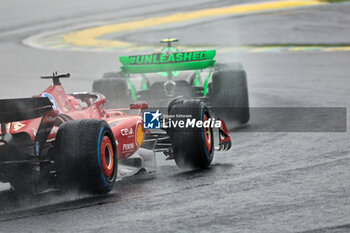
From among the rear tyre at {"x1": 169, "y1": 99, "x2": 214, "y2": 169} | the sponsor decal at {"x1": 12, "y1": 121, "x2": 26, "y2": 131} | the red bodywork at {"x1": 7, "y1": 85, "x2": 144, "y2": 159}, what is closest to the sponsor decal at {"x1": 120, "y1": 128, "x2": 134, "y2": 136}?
the red bodywork at {"x1": 7, "y1": 85, "x2": 144, "y2": 159}

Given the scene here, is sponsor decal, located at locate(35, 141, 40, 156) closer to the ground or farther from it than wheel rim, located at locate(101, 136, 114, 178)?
farther from it

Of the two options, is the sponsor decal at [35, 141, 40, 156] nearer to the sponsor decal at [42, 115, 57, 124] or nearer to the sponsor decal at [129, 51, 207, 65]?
the sponsor decal at [42, 115, 57, 124]

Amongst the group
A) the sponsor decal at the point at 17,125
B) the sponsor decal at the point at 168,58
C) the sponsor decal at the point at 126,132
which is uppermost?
the sponsor decal at the point at 17,125

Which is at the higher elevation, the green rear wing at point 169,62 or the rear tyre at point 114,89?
the green rear wing at point 169,62

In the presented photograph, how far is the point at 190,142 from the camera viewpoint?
7422 millimetres

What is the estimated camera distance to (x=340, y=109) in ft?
39.2

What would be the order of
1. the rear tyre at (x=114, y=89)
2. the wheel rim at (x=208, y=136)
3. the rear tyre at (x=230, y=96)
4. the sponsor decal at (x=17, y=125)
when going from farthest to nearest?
the rear tyre at (x=114, y=89) < the rear tyre at (x=230, y=96) < the wheel rim at (x=208, y=136) < the sponsor decal at (x=17, y=125)

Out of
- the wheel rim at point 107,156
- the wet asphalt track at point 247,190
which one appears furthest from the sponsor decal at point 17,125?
the wheel rim at point 107,156

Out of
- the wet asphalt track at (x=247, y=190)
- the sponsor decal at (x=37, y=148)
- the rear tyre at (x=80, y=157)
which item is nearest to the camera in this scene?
the wet asphalt track at (x=247, y=190)

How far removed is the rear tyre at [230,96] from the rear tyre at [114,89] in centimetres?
133

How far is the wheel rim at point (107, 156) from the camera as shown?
6348mm

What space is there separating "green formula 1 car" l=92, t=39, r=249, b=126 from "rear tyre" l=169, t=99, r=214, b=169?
301 centimetres

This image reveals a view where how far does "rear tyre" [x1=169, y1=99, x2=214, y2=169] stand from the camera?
24.3 ft

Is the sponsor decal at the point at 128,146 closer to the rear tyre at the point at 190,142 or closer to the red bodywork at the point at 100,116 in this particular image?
the red bodywork at the point at 100,116
